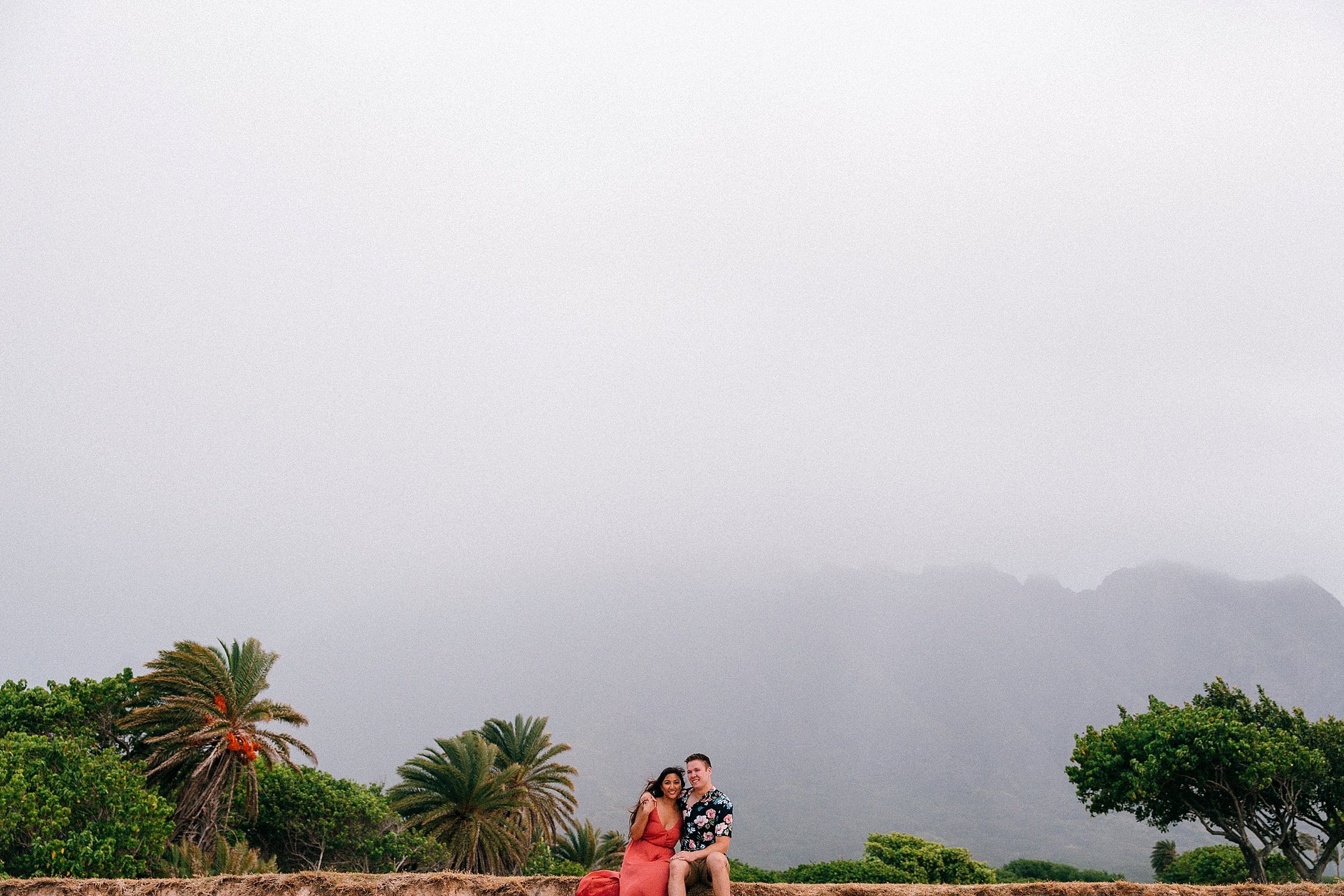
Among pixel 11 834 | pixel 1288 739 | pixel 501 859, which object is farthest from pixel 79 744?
pixel 1288 739

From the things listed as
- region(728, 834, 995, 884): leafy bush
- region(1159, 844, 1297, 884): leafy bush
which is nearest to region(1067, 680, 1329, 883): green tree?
region(728, 834, 995, 884): leafy bush

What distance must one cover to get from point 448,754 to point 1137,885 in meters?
25.5

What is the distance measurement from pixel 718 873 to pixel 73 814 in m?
20.5

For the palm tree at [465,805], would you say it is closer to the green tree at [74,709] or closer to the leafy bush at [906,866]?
the green tree at [74,709]

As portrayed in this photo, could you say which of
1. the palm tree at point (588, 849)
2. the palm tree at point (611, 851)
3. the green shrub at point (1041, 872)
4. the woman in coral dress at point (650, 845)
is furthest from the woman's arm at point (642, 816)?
the green shrub at point (1041, 872)

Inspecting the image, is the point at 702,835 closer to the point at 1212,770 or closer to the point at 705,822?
the point at 705,822

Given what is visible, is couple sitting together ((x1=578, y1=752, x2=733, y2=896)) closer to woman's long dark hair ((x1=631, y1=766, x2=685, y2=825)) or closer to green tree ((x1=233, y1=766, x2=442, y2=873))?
woman's long dark hair ((x1=631, y1=766, x2=685, y2=825))

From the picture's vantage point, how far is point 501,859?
29.5 meters

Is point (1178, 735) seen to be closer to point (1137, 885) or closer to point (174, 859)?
point (1137, 885)

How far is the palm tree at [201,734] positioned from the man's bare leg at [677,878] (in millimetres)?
20234

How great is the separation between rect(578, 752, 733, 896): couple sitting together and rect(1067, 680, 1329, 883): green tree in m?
21.5

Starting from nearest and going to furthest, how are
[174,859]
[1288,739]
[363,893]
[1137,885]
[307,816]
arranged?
[1137,885]
[363,893]
[174,859]
[1288,739]
[307,816]

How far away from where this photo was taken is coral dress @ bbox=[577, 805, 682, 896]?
8125 millimetres

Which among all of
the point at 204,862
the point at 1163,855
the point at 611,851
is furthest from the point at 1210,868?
the point at 204,862
